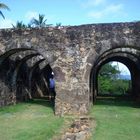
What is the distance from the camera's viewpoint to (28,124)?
964 centimetres

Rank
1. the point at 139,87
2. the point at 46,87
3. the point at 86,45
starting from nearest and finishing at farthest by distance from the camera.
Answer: the point at 86,45 < the point at 139,87 < the point at 46,87

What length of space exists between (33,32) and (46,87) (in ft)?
35.9

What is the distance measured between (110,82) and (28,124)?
25494mm

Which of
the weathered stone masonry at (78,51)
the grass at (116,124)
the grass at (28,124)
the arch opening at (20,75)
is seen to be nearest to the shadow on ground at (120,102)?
the grass at (116,124)

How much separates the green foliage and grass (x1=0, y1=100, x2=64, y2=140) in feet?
58.8

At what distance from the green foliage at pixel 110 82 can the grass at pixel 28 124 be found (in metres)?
17.9

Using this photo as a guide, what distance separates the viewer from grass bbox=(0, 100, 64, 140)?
820 centimetres

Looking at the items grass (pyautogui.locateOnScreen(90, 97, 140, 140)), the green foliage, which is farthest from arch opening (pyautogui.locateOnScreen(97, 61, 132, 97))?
grass (pyautogui.locateOnScreen(90, 97, 140, 140))

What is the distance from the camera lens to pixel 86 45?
11.6 meters

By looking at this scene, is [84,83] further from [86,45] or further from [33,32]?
[33,32]

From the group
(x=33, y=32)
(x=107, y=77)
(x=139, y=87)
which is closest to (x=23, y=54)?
(x=33, y=32)

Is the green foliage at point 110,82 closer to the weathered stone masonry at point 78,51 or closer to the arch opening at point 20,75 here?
the arch opening at point 20,75

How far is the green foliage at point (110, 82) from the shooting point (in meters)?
31.5

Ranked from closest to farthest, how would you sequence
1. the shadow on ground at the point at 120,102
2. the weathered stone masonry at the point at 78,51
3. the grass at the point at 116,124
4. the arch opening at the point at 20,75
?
the grass at the point at 116,124 < the weathered stone masonry at the point at 78,51 < the arch opening at the point at 20,75 < the shadow on ground at the point at 120,102
